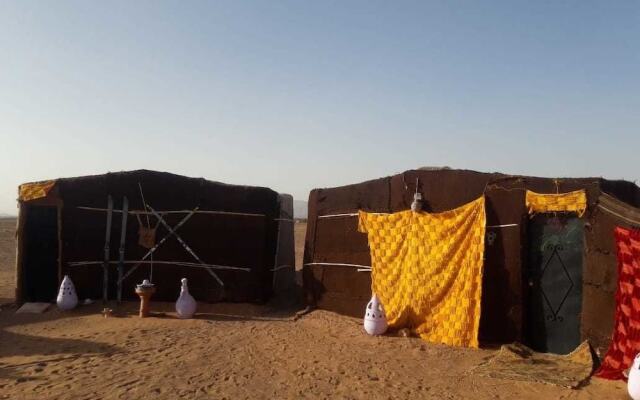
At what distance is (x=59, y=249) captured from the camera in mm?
9875

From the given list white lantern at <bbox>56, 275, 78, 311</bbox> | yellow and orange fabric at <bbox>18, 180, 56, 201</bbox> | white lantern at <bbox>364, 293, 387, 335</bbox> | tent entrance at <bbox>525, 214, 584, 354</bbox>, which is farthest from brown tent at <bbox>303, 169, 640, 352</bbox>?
yellow and orange fabric at <bbox>18, 180, 56, 201</bbox>

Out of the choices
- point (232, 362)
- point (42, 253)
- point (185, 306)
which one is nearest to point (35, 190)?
point (42, 253)

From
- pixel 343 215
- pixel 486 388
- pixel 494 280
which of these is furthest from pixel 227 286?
pixel 486 388

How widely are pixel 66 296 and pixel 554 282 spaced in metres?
8.40

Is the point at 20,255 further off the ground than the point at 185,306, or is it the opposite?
the point at 20,255

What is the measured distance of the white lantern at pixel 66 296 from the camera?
9.24m

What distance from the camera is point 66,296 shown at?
30.3 feet

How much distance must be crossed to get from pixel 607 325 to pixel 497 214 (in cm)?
197

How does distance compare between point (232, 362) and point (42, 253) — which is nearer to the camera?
point (232, 362)

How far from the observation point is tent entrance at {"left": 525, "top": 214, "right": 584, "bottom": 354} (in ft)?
20.6

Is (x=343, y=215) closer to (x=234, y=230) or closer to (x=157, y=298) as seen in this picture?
(x=234, y=230)

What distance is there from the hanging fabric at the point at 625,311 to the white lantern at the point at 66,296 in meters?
8.70

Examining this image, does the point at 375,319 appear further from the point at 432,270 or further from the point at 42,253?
the point at 42,253

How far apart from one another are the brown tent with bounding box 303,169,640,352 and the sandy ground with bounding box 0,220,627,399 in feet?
2.45
